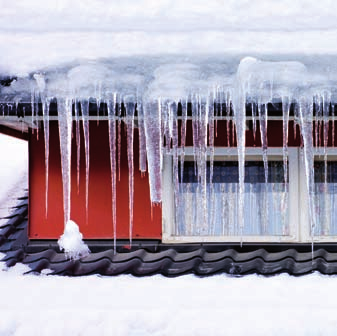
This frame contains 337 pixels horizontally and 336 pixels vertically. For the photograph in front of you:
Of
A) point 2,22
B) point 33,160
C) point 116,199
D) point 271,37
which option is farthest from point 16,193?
point 271,37

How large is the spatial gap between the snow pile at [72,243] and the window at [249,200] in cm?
75

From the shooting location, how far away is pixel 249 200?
14.7 feet

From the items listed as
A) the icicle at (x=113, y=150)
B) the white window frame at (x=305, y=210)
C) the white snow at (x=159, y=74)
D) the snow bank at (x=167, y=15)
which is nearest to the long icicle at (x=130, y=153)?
the icicle at (x=113, y=150)

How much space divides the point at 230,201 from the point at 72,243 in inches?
55.7

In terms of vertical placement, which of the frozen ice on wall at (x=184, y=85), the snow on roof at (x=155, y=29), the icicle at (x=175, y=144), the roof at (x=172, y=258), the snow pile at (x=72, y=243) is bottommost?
the roof at (x=172, y=258)

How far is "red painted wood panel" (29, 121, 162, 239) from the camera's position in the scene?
445 centimetres

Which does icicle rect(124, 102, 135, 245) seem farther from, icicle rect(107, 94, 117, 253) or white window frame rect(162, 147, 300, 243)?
white window frame rect(162, 147, 300, 243)

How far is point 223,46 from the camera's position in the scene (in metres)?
3.39

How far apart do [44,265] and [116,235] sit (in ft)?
2.56

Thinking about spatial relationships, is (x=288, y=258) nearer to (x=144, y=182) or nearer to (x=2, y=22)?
(x=144, y=182)

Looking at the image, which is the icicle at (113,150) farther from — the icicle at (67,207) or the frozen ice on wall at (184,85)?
the icicle at (67,207)

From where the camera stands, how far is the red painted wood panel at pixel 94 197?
4449 mm

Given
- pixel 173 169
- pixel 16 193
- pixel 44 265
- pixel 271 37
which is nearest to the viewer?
pixel 271 37

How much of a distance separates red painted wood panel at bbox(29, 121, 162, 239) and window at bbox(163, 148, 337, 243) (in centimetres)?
22
